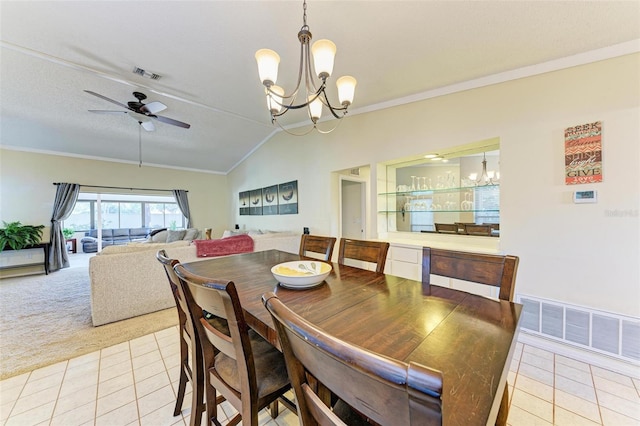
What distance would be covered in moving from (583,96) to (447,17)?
51.6 inches

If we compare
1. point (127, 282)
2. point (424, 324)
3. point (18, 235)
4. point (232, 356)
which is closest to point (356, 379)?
point (424, 324)

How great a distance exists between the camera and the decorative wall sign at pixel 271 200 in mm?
4828

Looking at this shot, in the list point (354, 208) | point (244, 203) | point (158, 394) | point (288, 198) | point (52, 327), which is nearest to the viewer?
point (158, 394)

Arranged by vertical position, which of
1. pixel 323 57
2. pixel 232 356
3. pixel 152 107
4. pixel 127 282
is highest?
pixel 152 107

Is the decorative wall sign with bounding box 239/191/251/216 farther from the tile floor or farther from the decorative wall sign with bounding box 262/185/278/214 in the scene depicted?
the tile floor

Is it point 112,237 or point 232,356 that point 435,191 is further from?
point 112,237

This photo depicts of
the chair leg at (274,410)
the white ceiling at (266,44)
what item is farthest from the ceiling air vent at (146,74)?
the chair leg at (274,410)

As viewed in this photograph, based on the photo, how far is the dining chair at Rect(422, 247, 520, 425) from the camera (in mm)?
1095

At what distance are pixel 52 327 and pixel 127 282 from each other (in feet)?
2.67

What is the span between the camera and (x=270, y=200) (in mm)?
5488

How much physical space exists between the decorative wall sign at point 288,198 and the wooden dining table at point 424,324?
333 cm

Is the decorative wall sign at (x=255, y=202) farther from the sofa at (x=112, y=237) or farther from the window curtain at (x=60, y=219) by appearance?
the window curtain at (x=60, y=219)

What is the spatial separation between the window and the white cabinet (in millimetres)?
6187

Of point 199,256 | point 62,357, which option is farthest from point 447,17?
point 62,357
